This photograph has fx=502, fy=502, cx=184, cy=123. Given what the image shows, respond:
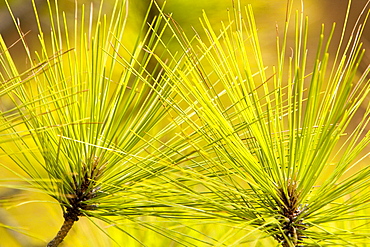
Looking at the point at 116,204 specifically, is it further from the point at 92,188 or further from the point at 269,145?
the point at 269,145

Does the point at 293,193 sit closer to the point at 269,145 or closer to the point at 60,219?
the point at 269,145

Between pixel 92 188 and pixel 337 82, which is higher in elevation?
pixel 337 82

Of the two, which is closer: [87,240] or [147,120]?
[147,120]

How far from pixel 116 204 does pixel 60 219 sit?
1.19 feet

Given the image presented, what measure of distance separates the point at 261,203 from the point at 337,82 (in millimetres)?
121

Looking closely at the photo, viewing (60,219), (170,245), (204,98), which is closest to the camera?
(204,98)

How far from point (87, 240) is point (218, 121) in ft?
1.16

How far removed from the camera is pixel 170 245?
0.59m

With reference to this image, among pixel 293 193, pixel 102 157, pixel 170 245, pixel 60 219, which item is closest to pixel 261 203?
pixel 293 193

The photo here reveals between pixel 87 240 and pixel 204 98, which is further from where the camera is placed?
pixel 87 240

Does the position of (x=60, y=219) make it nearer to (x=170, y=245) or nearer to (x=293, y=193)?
(x=170, y=245)

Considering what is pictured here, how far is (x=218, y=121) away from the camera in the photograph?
1.16 feet

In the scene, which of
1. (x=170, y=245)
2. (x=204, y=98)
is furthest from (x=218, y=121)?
(x=170, y=245)

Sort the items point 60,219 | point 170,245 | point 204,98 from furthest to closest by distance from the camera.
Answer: point 60,219 < point 170,245 < point 204,98
